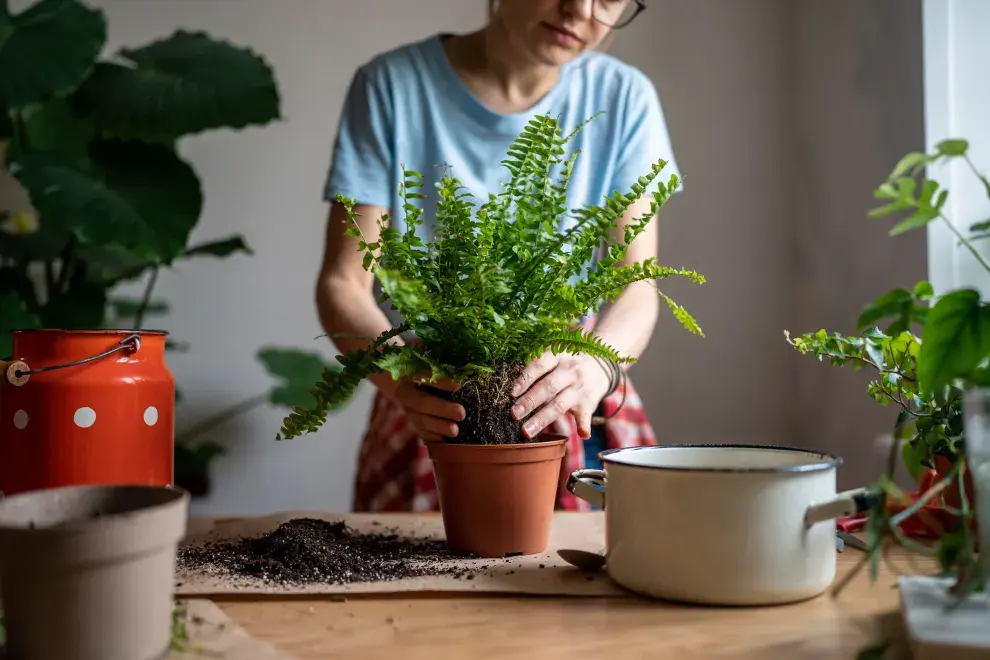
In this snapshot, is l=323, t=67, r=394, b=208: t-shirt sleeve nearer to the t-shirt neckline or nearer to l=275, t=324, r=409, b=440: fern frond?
the t-shirt neckline

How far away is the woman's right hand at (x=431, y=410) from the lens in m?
0.80

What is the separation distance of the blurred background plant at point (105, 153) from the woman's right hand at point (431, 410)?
41.3 inches

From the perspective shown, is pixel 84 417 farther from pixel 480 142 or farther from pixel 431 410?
pixel 480 142

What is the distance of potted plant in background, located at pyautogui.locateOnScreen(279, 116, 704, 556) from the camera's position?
76 centimetres

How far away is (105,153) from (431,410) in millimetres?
1443

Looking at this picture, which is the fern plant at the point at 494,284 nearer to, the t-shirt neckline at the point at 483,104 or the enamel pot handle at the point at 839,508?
the enamel pot handle at the point at 839,508

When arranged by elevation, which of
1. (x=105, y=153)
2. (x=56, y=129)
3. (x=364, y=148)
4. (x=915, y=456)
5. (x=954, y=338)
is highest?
(x=56, y=129)

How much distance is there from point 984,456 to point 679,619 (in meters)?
0.24

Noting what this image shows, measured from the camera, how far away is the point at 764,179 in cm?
210

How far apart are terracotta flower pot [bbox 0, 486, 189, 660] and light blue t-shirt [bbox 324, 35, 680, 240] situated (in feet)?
3.07

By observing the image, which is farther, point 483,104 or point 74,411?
point 483,104

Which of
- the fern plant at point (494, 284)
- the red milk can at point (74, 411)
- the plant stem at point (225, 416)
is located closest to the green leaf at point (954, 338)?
the fern plant at point (494, 284)

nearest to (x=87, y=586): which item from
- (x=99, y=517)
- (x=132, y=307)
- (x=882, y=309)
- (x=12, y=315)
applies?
(x=99, y=517)

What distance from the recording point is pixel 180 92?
6.04 feet
